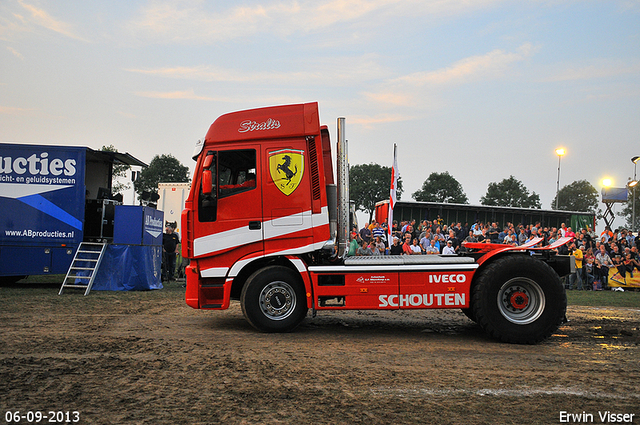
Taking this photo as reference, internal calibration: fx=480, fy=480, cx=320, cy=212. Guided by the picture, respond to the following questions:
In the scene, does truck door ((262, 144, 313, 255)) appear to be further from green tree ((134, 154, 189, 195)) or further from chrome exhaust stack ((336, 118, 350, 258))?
green tree ((134, 154, 189, 195))

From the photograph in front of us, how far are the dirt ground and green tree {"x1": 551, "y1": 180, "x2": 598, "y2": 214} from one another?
301ft

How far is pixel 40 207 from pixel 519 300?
1190 cm

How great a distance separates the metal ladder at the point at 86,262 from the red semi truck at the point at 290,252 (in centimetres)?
619

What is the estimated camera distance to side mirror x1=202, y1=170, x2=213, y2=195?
24.1ft

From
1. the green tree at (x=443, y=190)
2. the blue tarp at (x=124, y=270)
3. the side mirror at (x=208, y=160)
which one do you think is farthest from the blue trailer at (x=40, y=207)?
the green tree at (x=443, y=190)

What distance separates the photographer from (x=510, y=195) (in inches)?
3167

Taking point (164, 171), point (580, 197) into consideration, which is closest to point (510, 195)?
point (580, 197)

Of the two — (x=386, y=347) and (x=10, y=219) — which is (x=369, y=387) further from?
(x=10, y=219)

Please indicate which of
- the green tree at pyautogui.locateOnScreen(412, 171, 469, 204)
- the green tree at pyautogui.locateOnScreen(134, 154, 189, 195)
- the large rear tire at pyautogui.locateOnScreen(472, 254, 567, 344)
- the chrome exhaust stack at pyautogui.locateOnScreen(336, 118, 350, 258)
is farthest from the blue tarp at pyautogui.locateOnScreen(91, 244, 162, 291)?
the green tree at pyautogui.locateOnScreen(412, 171, 469, 204)

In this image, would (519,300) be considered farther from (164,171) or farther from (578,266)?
(164,171)

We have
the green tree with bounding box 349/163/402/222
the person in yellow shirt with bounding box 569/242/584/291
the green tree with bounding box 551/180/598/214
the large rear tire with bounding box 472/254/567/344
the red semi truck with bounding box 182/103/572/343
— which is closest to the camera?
the large rear tire with bounding box 472/254/567/344

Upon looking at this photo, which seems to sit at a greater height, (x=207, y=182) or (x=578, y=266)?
(x=207, y=182)

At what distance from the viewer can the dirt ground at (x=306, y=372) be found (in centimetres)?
383

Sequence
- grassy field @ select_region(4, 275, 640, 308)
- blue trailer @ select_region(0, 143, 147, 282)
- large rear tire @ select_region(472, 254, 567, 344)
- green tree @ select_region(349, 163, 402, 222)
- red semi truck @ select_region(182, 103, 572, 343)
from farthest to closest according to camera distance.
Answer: green tree @ select_region(349, 163, 402, 222) < blue trailer @ select_region(0, 143, 147, 282) < grassy field @ select_region(4, 275, 640, 308) < red semi truck @ select_region(182, 103, 572, 343) < large rear tire @ select_region(472, 254, 567, 344)
